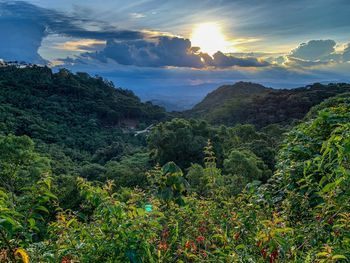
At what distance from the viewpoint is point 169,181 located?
16.1 ft

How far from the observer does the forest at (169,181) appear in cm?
274

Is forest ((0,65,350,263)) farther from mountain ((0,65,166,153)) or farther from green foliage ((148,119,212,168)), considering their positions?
mountain ((0,65,166,153))

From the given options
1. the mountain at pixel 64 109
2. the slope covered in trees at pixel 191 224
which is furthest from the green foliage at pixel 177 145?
the mountain at pixel 64 109

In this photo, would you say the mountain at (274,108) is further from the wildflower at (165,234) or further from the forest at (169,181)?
the wildflower at (165,234)

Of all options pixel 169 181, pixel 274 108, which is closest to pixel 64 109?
pixel 274 108

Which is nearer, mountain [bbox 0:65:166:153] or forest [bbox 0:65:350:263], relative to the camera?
forest [bbox 0:65:350:263]

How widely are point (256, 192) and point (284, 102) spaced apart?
6533cm

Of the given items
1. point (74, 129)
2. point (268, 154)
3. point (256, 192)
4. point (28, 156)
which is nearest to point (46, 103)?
point (74, 129)

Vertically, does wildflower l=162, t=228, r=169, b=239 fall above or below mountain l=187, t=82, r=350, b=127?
above

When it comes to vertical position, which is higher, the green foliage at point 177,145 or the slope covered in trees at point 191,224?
the slope covered in trees at point 191,224

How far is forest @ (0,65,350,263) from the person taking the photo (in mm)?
2740

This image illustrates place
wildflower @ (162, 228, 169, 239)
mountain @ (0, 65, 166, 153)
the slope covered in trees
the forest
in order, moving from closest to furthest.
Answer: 1. the slope covered in trees
2. the forest
3. wildflower @ (162, 228, 169, 239)
4. mountain @ (0, 65, 166, 153)

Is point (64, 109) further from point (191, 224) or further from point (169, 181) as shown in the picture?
point (191, 224)

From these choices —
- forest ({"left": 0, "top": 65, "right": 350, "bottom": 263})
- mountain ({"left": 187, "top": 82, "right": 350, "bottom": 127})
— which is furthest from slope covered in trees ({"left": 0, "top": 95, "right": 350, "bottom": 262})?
mountain ({"left": 187, "top": 82, "right": 350, "bottom": 127})
